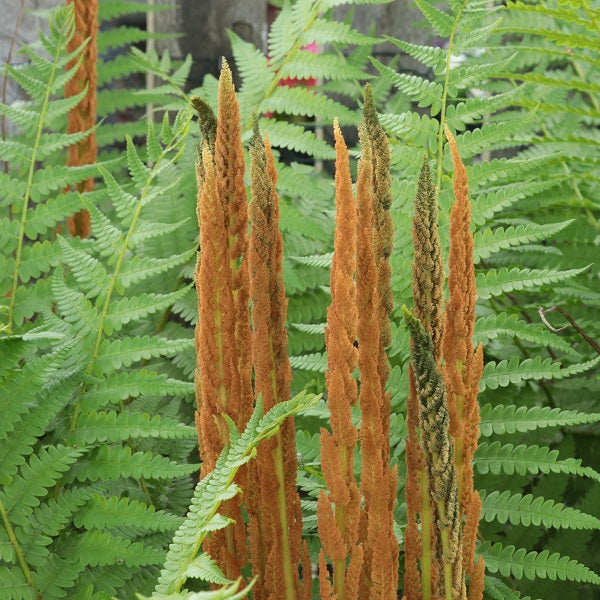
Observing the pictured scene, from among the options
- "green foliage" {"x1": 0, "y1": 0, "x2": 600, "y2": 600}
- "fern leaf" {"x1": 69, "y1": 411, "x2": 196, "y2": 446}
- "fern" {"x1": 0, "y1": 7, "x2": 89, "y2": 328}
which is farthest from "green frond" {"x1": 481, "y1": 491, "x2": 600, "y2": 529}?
"fern" {"x1": 0, "y1": 7, "x2": 89, "y2": 328}

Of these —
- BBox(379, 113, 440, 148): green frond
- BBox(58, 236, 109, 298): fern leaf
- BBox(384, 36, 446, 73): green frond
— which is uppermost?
BBox(384, 36, 446, 73): green frond

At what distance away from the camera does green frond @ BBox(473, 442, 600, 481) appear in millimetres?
806

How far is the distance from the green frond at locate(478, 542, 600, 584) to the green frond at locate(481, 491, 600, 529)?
0.10 feet

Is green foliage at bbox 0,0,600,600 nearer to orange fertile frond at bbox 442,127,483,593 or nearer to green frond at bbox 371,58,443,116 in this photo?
green frond at bbox 371,58,443,116

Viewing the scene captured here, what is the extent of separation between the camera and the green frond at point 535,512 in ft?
2.55

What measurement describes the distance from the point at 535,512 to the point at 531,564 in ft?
0.17

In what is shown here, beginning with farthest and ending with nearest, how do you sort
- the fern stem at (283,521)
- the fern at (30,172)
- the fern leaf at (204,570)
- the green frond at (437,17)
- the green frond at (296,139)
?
1. the green frond at (296,139)
2. the fern at (30,172)
3. the green frond at (437,17)
4. the fern stem at (283,521)
5. the fern leaf at (204,570)

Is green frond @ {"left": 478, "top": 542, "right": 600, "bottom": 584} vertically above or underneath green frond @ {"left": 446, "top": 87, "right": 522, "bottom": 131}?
underneath

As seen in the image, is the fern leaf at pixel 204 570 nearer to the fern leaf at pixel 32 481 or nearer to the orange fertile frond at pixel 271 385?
the orange fertile frond at pixel 271 385

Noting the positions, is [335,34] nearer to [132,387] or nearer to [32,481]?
[132,387]

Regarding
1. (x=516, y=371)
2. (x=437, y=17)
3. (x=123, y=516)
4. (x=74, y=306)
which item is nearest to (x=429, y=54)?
(x=437, y=17)

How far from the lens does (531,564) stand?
2.66ft

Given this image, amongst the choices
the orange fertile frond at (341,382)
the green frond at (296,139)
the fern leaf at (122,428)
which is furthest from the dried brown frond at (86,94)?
the orange fertile frond at (341,382)

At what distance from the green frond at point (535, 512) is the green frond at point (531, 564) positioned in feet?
0.10
